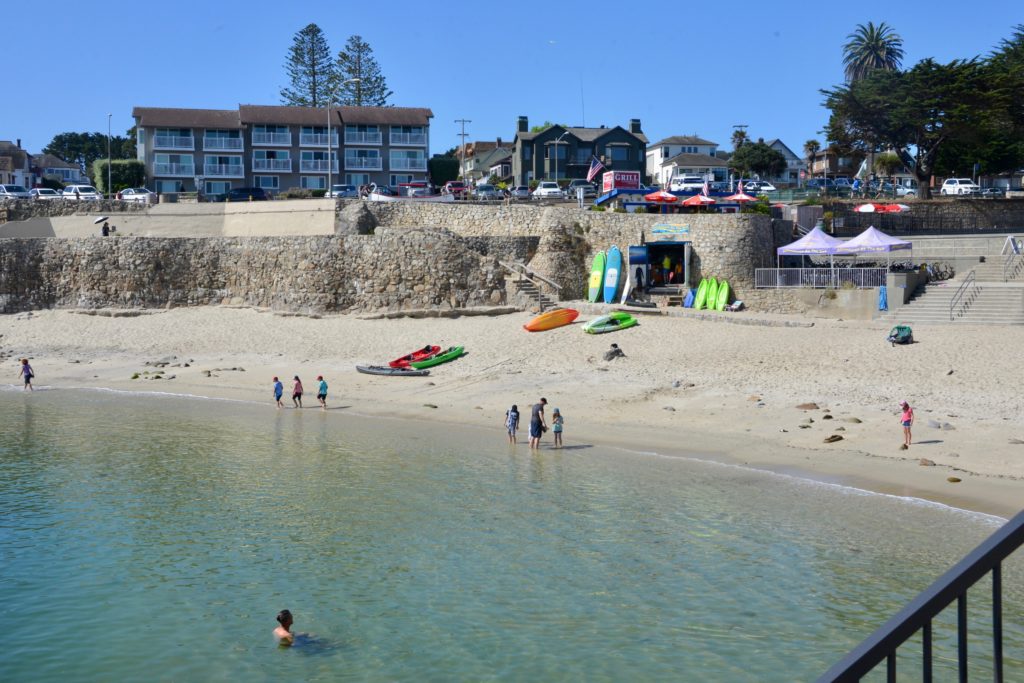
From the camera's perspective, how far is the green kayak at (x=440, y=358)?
98.4 feet

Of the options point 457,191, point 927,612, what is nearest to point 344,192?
point 457,191

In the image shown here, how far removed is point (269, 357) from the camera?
33219 mm

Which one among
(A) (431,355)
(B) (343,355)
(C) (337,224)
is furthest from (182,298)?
(A) (431,355)

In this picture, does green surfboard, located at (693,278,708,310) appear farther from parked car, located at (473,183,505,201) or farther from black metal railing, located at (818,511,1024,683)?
black metal railing, located at (818,511,1024,683)

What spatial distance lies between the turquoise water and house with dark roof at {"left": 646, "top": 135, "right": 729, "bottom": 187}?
59986 mm

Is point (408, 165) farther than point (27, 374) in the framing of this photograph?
Yes

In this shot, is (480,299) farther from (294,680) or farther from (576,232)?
(294,680)

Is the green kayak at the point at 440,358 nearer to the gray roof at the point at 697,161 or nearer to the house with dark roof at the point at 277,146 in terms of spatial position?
the house with dark roof at the point at 277,146

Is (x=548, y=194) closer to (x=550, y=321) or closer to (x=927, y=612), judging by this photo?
(x=550, y=321)

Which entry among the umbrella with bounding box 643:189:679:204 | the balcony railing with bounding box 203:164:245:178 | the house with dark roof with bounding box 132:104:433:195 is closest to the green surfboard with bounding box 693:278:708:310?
the umbrella with bounding box 643:189:679:204

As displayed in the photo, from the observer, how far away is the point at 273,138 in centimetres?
6366

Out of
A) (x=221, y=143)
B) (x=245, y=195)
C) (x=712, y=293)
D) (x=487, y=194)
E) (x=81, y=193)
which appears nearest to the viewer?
(x=712, y=293)

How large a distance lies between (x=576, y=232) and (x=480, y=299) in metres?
4.86

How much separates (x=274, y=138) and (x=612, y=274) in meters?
36.6
